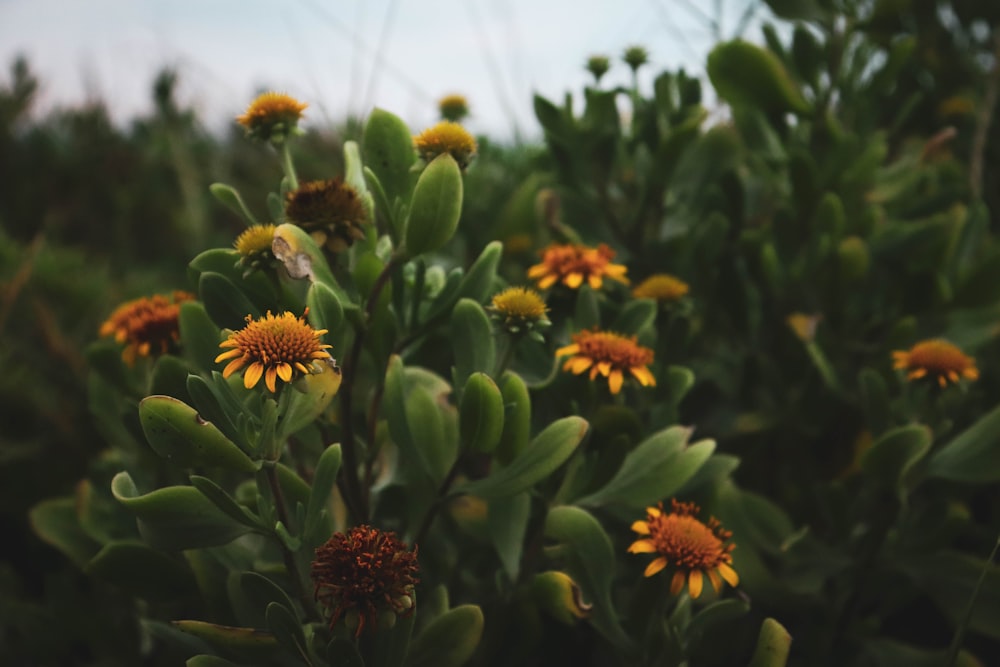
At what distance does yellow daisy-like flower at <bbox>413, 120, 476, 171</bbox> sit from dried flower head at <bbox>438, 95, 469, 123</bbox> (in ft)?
2.22

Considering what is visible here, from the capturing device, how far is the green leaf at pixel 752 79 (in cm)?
142

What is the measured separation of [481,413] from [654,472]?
0.27 meters

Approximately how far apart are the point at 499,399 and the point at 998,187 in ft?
6.41

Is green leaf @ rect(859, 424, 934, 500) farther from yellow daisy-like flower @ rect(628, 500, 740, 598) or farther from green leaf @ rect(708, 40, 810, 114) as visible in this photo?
green leaf @ rect(708, 40, 810, 114)

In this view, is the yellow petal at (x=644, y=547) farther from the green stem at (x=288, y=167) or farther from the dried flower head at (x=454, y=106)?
the dried flower head at (x=454, y=106)

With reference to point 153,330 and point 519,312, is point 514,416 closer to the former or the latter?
point 519,312

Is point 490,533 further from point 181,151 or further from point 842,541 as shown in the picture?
point 181,151

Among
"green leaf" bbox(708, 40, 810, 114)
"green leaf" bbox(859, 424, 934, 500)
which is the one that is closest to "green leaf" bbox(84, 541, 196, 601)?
"green leaf" bbox(859, 424, 934, 500)

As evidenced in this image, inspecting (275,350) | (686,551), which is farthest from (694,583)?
(275,350)

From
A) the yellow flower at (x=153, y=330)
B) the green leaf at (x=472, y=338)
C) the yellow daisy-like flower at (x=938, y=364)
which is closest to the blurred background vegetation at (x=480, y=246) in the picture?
the yellow daisy-like flower at (x=938, y=364)

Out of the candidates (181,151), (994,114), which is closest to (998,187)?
(994,114)

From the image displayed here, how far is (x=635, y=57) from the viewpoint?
1586mm

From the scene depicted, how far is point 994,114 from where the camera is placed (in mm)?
2307

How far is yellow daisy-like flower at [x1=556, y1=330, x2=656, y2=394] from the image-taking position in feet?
3.37
